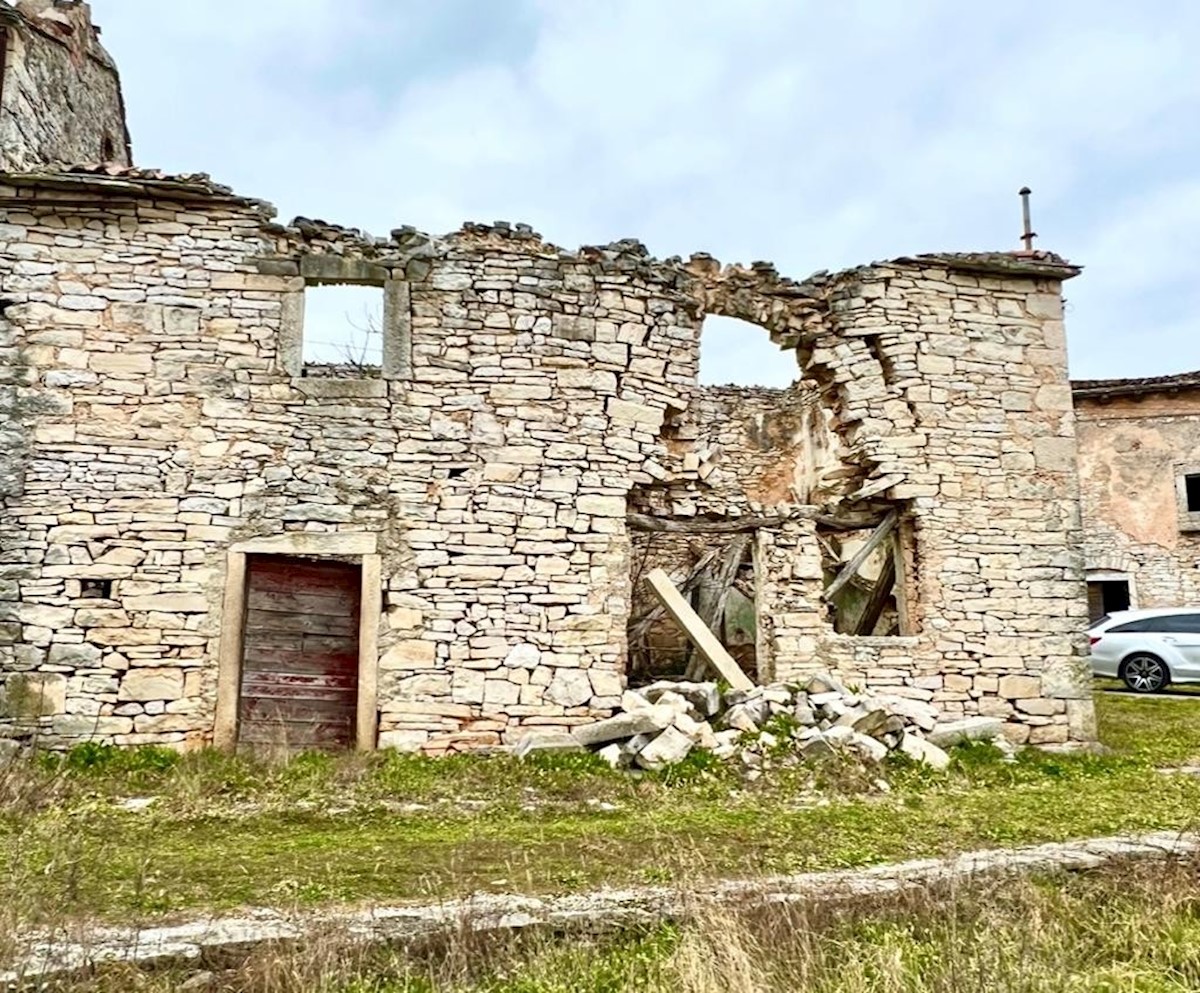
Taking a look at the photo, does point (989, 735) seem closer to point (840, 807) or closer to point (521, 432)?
point (840, 807)

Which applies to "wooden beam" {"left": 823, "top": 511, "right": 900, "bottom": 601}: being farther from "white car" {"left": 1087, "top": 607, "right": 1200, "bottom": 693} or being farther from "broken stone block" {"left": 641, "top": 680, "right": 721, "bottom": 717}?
"white car" {"left": 1087, "top": 607, "right": 1200, "bottom": 693}

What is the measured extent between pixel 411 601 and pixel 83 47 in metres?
8.74

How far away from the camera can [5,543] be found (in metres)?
7.44

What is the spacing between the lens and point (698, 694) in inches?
310

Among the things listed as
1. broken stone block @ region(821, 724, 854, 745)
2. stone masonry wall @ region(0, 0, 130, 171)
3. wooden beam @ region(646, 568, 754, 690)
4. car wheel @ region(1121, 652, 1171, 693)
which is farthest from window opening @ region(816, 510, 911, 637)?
stone masonry wall @ region(0, 0, 130, 171)

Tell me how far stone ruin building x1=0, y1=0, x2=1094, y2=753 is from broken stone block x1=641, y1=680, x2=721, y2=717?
396 mm

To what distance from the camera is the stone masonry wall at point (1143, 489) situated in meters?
18.3

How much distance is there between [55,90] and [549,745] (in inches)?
379

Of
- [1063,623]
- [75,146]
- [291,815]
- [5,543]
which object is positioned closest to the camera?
[291,815]

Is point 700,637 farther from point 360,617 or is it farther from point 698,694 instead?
point 360,617

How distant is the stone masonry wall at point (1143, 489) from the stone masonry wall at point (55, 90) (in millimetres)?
18407

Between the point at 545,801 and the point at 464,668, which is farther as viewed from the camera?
the point at 464,668

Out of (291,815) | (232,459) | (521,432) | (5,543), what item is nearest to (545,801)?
(291,815)

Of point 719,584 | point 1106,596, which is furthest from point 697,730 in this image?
point 1106,596
